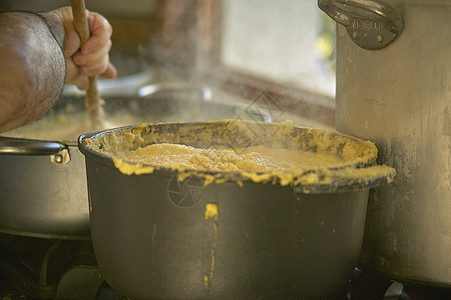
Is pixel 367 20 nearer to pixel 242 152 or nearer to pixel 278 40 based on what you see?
pixel 242 152

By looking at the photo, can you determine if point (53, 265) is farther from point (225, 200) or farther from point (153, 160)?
point (225, 200)

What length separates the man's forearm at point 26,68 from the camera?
71 centimetres

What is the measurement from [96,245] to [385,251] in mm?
436

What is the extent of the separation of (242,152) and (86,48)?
0.49 m

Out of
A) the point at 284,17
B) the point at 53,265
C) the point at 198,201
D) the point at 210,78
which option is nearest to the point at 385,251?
the point at 198,201

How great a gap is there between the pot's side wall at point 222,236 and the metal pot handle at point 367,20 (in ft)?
A: 0.75

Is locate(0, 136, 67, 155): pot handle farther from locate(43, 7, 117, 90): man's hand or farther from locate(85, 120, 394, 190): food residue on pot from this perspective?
locate(43, 7, 117, 90): man's hand

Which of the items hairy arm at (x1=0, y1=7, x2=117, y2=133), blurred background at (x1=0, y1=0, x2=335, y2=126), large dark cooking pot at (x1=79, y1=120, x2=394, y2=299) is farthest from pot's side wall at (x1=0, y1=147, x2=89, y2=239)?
blurred background at (x1=0, y1=0, x2=335, y2=126)

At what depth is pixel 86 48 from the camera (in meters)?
1.10

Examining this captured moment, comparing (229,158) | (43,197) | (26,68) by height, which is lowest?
(43,197)

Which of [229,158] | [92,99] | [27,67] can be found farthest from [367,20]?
[92,99]

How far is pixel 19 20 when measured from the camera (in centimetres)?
78

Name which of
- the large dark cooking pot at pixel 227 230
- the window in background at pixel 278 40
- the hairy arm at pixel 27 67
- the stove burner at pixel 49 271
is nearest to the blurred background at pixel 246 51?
the window in background at pixel 278 40

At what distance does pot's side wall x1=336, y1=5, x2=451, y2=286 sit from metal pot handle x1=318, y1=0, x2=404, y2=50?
16 millimetres
